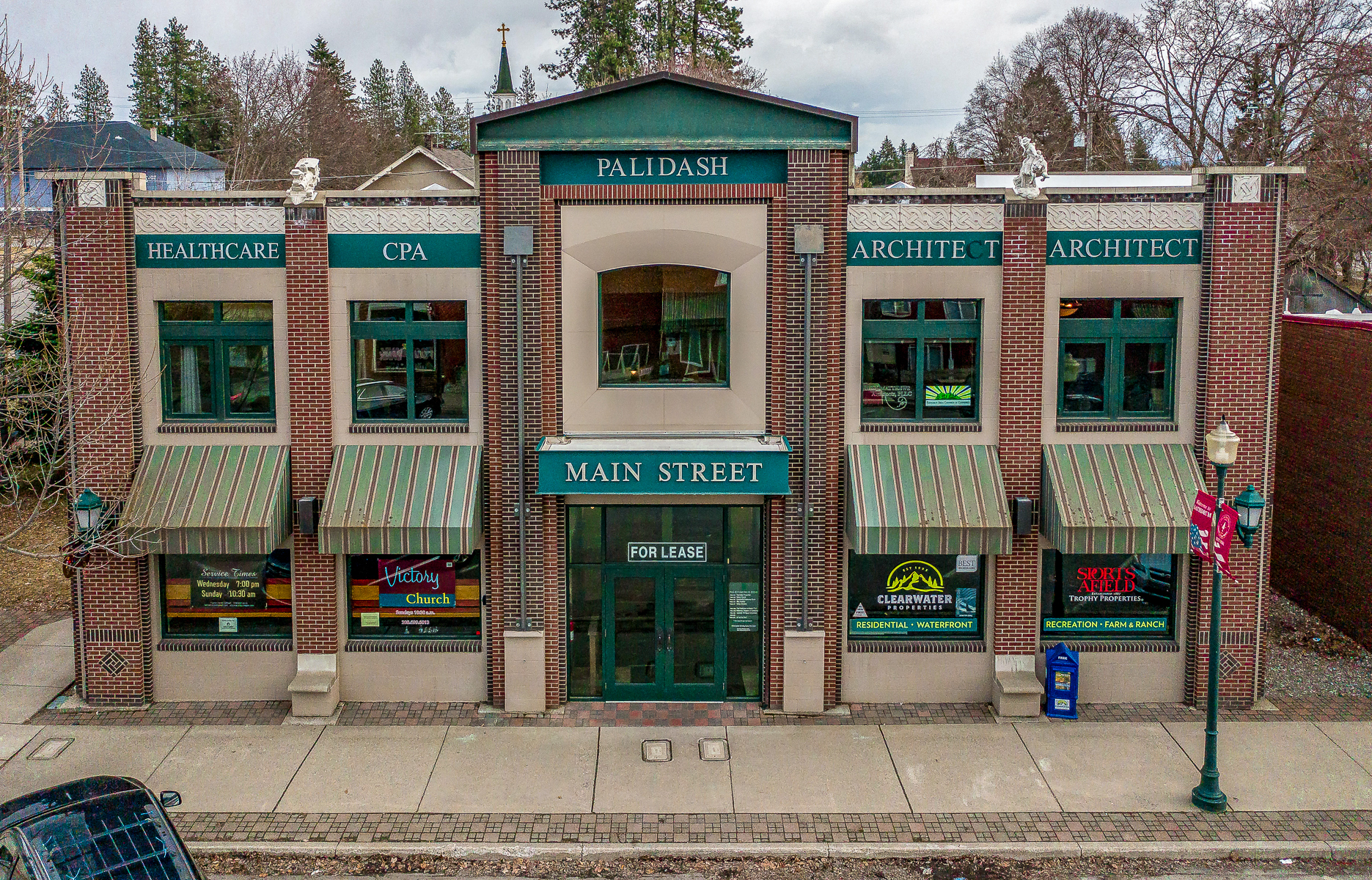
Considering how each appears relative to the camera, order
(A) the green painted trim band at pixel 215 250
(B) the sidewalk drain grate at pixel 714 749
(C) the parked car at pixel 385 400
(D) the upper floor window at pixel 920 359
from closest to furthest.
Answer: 1. (B) the sidewalk drain grate at pixel 714 749
2. (A) the green painted trim band at pixel 215 250
3. (D) the upper floor window at pixel 920 359
4. (C) the parked car at pixel 385 400

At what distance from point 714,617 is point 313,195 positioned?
316 inches

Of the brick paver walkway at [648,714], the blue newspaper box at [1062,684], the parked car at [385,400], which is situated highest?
the parked car at [385,400]

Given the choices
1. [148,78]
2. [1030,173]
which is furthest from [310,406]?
[148,78]

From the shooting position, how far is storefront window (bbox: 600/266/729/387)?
14.2 meters

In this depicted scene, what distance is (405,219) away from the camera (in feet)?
46.5

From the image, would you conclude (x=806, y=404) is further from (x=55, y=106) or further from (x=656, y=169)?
(x=55, y=106)

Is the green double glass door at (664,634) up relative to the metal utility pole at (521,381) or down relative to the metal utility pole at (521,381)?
down

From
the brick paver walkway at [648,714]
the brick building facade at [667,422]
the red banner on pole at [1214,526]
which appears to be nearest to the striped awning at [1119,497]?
the brick building facade at [667,422]

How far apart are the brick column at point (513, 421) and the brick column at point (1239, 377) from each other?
29.4 feet

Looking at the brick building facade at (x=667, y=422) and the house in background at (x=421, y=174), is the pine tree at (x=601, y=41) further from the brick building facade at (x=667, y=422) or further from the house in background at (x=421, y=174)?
the brick building facade at (x=667, y=422)

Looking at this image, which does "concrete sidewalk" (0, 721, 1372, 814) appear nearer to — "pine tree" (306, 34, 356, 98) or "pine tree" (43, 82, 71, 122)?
"pine tree" (43, 82, 71, 122)

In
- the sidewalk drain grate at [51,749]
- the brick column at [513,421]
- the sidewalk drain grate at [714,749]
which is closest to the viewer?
the sidewalk drain grate at [51,749]

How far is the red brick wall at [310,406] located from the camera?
558 inches

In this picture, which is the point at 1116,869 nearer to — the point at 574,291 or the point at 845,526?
the point at 845,526
